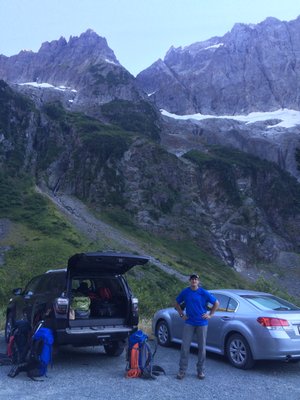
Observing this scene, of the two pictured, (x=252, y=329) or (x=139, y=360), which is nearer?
(x=139, y=360)

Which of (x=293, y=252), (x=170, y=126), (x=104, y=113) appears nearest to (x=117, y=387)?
(x=293, y=252)

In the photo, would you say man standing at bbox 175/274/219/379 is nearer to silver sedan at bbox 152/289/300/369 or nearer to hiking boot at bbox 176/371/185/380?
hiking boot at bbox 176/371/185/380

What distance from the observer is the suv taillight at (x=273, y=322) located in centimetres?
947

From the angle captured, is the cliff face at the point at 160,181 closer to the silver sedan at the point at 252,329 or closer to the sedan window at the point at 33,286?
the sedan window at the point at 33,286

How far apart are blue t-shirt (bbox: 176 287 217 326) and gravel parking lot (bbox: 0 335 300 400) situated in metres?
1.02

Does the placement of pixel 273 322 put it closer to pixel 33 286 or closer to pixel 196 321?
pixel 196 321

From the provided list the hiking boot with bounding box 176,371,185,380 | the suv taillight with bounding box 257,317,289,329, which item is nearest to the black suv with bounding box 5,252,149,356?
the hiking boot with bounding box 176,371,185,380

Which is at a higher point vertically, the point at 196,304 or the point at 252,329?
the point at 196,304

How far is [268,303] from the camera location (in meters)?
10.5

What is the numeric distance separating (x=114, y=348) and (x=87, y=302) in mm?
1273

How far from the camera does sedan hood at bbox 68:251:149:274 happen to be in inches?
381

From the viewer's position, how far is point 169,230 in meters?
89.2

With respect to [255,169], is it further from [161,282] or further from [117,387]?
[117,387]

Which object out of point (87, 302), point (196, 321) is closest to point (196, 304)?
point (196, 321)
